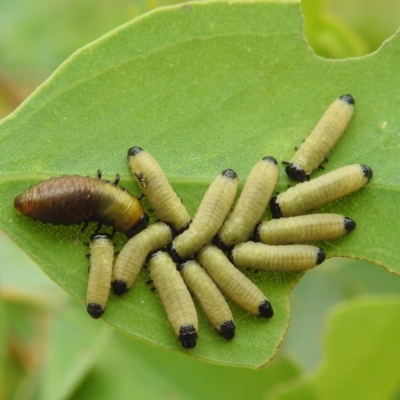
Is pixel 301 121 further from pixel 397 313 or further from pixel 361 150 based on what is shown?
pixel 397 313

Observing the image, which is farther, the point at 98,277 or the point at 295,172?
the point at 295,172

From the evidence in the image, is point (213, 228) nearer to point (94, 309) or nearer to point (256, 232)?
point (256, 232)

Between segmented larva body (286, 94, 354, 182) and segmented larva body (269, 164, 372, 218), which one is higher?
segmented larva body (286, 94, 354, 182)

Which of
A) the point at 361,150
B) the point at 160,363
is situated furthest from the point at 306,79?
the point at 160,363

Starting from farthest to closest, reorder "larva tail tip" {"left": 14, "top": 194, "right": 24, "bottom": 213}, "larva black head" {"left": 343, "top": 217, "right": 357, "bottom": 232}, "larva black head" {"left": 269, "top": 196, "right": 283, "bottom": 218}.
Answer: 1. "larva black head" {"left": 269, "top": 196, "right": 283, "bottom": 218}
2. "larva black head" {"left": 343, "top": 217, "right": 357, "bottom": 232}
3. "larva tail tip" {"left": 14, "top": 194, "right": 24, "bottom": 213}

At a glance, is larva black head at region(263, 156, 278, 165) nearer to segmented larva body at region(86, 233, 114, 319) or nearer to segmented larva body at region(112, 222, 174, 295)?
segmented larva body at region(112, 222, 174, 295)

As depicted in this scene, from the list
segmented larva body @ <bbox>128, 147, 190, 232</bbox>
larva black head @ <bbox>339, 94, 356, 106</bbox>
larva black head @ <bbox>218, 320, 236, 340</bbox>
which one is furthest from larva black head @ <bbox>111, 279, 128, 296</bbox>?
larva black head @ <bbox>339, 94, 356, 106</bbox>

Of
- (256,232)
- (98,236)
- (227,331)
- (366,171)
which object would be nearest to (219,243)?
(256,232)
